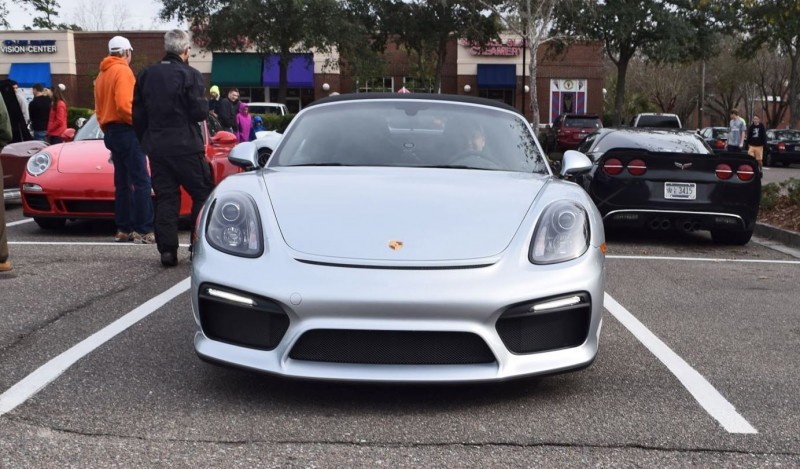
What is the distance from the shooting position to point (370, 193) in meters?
4.07

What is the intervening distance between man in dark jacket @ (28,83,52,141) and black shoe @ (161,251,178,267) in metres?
9.76

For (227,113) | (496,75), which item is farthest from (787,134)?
(227,113)

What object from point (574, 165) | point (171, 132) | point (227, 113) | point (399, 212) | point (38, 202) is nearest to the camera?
point (399, 212)

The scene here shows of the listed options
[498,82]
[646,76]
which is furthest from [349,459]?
[646,76]

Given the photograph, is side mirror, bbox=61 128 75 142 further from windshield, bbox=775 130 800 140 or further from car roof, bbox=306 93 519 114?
windshield, bbox=775 130 800 140

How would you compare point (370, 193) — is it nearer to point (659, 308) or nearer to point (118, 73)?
point (659, 308)

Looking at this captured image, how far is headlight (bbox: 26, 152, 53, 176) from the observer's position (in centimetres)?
912

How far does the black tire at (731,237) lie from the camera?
962 centimetres

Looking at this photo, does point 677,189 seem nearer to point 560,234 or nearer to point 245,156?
point 245,156

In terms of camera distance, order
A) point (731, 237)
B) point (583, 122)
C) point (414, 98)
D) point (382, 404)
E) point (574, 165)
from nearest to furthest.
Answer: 1. point (382, 404)
2. point (574, 165)
3. point (414, 98)
4. point (731, 237)
5. point (583, 122)

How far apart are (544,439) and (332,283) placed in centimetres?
98

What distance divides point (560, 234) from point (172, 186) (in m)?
4.09

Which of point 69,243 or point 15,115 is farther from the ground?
point 15,115

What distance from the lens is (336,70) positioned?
174ft
